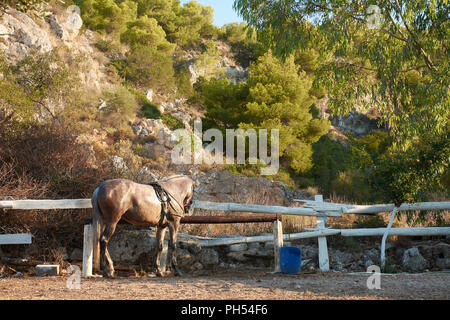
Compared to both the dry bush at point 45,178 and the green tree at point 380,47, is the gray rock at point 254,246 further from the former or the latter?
the green tree at point 380,47

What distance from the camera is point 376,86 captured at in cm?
955

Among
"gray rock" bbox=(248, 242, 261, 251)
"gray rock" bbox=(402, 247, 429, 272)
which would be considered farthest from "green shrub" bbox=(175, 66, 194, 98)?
"gray rock" bbox=(402, 247, 429, 272)

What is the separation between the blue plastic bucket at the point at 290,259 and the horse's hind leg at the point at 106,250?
2.37m

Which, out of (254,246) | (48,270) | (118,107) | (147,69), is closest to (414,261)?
(254,246)

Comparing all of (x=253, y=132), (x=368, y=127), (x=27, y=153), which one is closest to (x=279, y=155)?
(x=253, y=132)

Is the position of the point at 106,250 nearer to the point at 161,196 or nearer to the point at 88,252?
the point at 88,252

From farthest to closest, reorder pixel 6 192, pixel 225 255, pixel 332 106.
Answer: pixel 332 106 → pixel 225 255 → pixel 6 192

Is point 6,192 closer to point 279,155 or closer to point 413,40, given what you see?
point 413,40

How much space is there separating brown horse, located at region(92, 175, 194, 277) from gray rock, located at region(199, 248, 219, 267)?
42.7 inches

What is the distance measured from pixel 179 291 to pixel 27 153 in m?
4.43

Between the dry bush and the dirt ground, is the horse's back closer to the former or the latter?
the dirt ground

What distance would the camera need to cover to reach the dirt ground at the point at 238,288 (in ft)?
12.9

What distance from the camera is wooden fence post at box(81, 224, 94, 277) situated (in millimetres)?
5559

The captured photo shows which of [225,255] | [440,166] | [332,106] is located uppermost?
[332,106]
